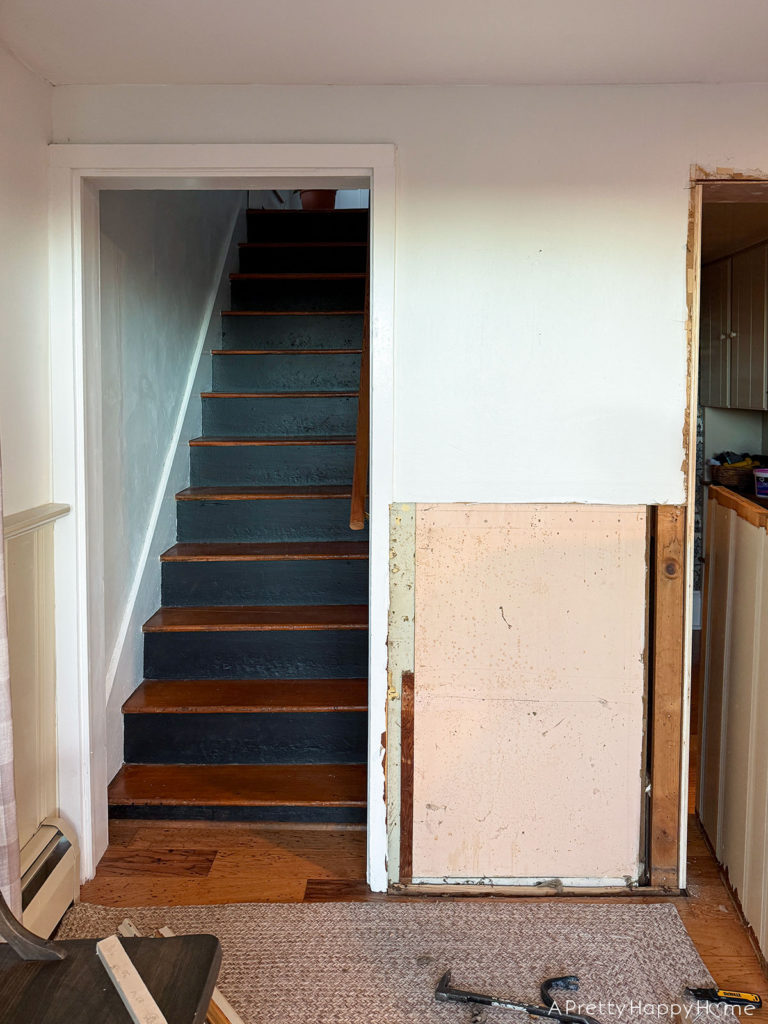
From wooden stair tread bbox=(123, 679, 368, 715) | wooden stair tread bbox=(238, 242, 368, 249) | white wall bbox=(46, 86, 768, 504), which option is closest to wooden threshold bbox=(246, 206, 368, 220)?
wooden stair tread bbox=(238, 242, 368, 249)

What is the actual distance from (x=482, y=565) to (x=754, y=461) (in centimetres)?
320

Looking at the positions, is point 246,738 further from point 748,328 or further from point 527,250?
point 748,328

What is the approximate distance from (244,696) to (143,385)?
1.19 meters

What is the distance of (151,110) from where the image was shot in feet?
7.98

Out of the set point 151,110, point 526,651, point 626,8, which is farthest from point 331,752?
point 626,8

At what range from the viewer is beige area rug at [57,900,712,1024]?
6.88ft

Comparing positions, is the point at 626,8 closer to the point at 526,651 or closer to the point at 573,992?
the point at 526,651

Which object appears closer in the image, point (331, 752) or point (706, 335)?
point (331, 752)

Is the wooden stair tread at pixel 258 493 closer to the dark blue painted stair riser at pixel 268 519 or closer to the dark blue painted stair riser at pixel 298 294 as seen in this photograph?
the dark blue painted stair riser at pixel 268 519

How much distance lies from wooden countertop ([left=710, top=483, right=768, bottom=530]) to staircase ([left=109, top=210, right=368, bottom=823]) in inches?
49.7

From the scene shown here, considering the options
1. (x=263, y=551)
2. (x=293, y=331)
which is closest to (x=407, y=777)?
(x=263, y=551)

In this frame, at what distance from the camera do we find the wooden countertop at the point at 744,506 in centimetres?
240

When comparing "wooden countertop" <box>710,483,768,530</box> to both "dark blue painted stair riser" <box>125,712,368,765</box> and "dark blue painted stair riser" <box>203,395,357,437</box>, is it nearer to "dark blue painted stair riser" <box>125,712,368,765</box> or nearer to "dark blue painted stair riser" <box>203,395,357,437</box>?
"dark blue painted stair riser" <box>125,712,368,765</box>

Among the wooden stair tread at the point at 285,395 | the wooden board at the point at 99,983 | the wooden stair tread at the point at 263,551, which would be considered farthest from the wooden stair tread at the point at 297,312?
the wooden board at the point at 99,983
